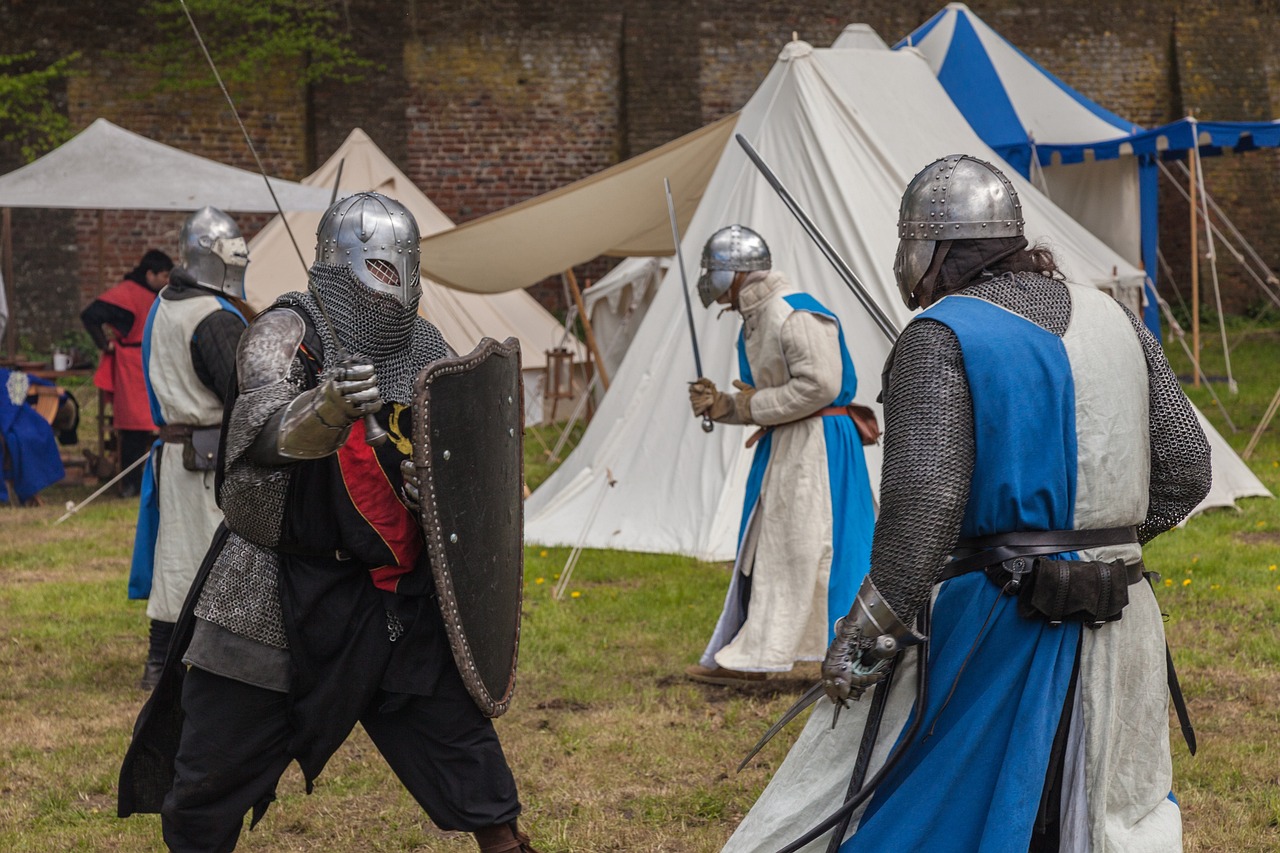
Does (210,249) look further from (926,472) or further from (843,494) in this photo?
(926,472)

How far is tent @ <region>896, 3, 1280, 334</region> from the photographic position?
10.8 metres

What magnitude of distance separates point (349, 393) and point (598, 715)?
237cm

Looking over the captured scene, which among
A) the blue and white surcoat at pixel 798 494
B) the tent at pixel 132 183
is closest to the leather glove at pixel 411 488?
the blue and white surcoat at pixel 798 494

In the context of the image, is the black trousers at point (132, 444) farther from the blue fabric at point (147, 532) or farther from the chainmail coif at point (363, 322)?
the chainmail coif at point (363, 322)

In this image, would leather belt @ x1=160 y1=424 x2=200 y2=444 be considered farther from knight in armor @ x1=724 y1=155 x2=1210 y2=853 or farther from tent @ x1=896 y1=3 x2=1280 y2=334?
tent @ x1=896 y1=3 x2=1280 y2=334

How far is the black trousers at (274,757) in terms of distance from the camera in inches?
96.3

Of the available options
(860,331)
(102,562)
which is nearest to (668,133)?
(860,331)

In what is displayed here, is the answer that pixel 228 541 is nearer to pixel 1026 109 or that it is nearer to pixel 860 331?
pixel 860 331

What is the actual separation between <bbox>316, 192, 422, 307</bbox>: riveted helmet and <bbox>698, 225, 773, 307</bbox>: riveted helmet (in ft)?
6.83

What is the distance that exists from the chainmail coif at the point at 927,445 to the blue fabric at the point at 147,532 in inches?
124

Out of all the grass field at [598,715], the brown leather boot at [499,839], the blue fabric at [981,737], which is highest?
the blue fabric at [981,737]

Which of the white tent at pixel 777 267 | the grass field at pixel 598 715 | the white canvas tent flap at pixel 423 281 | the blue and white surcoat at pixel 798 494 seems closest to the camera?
the grass field at pixel 598 715

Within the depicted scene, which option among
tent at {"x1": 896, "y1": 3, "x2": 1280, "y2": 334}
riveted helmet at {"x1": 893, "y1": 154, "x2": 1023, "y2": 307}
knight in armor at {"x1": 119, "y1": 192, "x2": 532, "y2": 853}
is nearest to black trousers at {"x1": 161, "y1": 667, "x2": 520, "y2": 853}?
knight in armor at {"x1": 119, "y1": 192, "x2": 532, "y2": 853}

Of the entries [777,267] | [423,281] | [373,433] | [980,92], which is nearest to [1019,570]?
[373,433]
